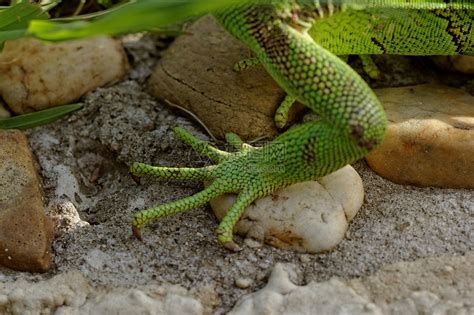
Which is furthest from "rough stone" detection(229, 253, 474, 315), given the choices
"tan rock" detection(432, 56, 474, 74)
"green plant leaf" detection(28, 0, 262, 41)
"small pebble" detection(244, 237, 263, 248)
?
"tan rock" detection(432, 56, 474, 74)

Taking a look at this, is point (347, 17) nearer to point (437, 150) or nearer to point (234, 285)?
point (437, 150)

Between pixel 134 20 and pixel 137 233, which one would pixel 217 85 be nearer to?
pixel 137 233

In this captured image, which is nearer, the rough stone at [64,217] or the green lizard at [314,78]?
the green lizard at [314,78]

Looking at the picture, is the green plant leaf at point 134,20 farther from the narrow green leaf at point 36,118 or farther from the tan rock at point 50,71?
the tan rock at point 50,71

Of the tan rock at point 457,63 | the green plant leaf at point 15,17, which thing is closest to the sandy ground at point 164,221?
the green plant leaf at point 15,17

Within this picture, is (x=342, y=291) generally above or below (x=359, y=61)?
below

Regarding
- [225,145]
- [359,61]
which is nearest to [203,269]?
[225,145]

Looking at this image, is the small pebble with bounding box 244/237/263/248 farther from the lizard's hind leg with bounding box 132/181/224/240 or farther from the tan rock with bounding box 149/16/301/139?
the tan rock with bounding box 149/16/301/139
